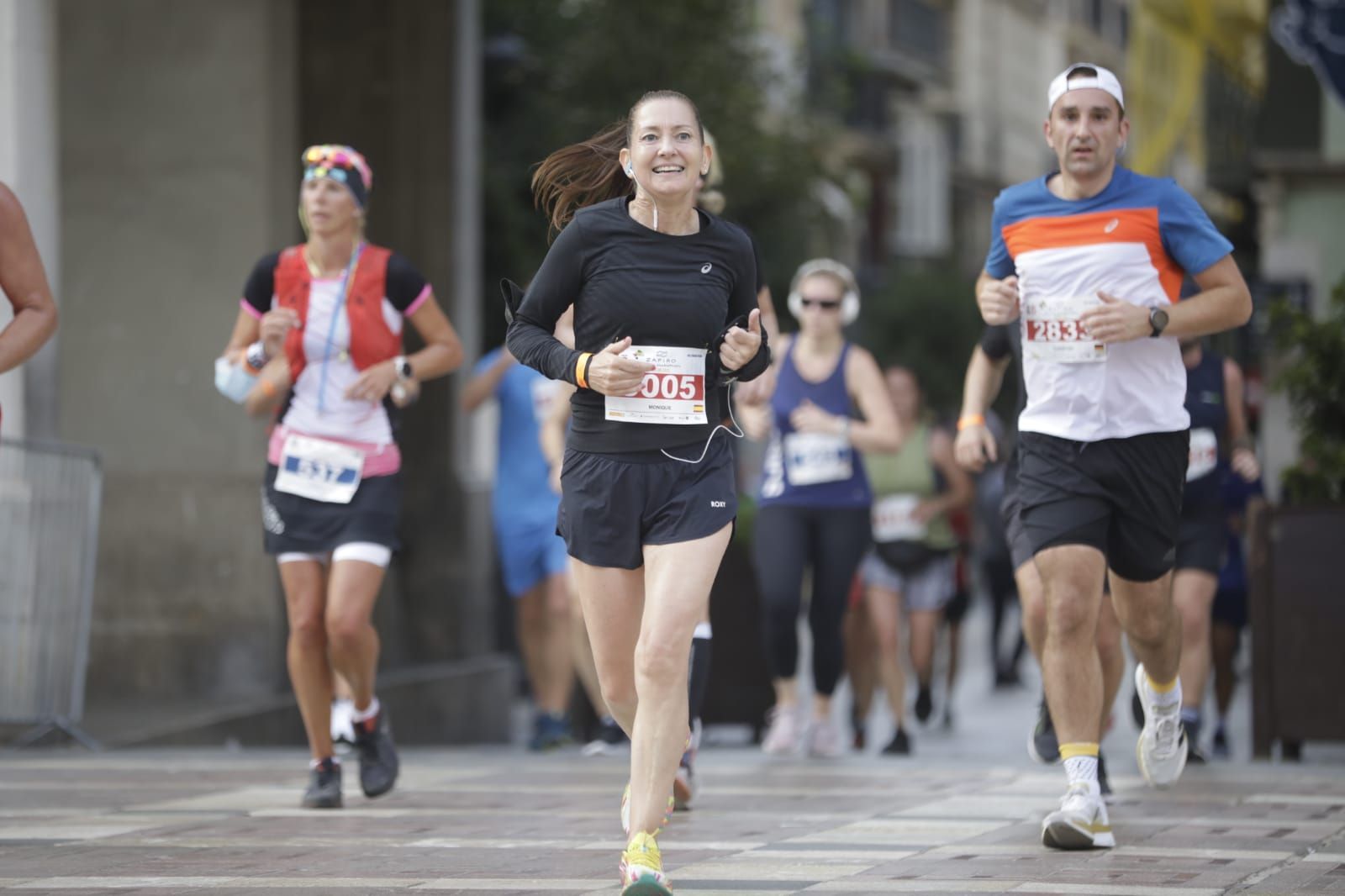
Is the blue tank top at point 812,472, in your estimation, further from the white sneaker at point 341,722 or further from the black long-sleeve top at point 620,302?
the black long-sleeve top at point 620,302

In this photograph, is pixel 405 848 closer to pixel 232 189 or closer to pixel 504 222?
pixel 232 189

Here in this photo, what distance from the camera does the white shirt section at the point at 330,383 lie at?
26.9 ft

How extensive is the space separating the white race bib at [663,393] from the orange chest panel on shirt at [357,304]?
7.80 feet

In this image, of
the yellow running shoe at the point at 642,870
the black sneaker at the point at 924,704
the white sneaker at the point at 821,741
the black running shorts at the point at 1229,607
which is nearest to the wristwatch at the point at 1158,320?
the yellow running shoe at the point at 642,870

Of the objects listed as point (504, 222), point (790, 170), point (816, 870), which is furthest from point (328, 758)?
point (790, 170)

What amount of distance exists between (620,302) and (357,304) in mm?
2430

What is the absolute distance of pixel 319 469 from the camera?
26.7 feet

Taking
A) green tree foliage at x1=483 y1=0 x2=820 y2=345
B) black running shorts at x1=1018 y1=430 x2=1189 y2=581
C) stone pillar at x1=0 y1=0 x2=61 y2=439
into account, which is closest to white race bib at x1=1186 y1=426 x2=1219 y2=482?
black running shorts at x1=1018 y1=430 x2=1189 y2=581

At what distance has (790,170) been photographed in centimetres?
2942

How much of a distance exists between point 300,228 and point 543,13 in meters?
13.8

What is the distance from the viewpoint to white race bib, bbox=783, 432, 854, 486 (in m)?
10.4

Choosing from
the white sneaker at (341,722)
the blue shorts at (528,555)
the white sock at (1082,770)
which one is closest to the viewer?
the white sock at (1082,770)

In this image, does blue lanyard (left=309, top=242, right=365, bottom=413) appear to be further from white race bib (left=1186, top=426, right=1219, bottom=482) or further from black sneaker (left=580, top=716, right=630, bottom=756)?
white race bib (left=1186, top=426, right=1219, bottom=482)

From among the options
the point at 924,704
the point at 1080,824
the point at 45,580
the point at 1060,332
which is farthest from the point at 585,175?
the point at 924,704
